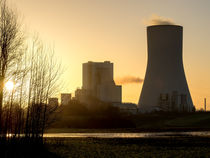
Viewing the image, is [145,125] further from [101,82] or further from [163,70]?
[101,82]

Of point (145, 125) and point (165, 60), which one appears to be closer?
point (145, 125)

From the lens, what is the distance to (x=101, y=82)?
96688mm

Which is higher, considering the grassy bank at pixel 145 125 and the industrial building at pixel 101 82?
the industrial building at pixel 101 82

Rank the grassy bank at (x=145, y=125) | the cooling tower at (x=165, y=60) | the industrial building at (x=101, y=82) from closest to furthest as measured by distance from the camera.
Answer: the grassy bank at (x=145, y=125)
the cooling tower at (x=165, y=60)
the industrial building at (x=101, y=82)

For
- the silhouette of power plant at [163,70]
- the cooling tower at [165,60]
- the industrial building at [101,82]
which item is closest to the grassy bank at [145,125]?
the silhouette of power plant at [163,70]

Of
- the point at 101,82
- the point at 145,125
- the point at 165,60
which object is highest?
the point at 101,82

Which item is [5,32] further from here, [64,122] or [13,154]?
[64,122]

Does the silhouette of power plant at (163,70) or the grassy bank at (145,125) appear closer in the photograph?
the grassy bank at (145,125)

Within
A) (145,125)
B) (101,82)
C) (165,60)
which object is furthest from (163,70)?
(101,82)

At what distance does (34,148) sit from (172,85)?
37029mm

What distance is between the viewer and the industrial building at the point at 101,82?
93.3 m

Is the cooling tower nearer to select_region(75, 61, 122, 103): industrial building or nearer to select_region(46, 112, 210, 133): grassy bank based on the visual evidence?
select_region(46, 112, 210, 133): grassy bank

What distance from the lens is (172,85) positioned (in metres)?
49.2

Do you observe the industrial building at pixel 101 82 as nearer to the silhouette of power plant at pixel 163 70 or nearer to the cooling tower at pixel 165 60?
the silhouette of power plant at pixel 163 70
